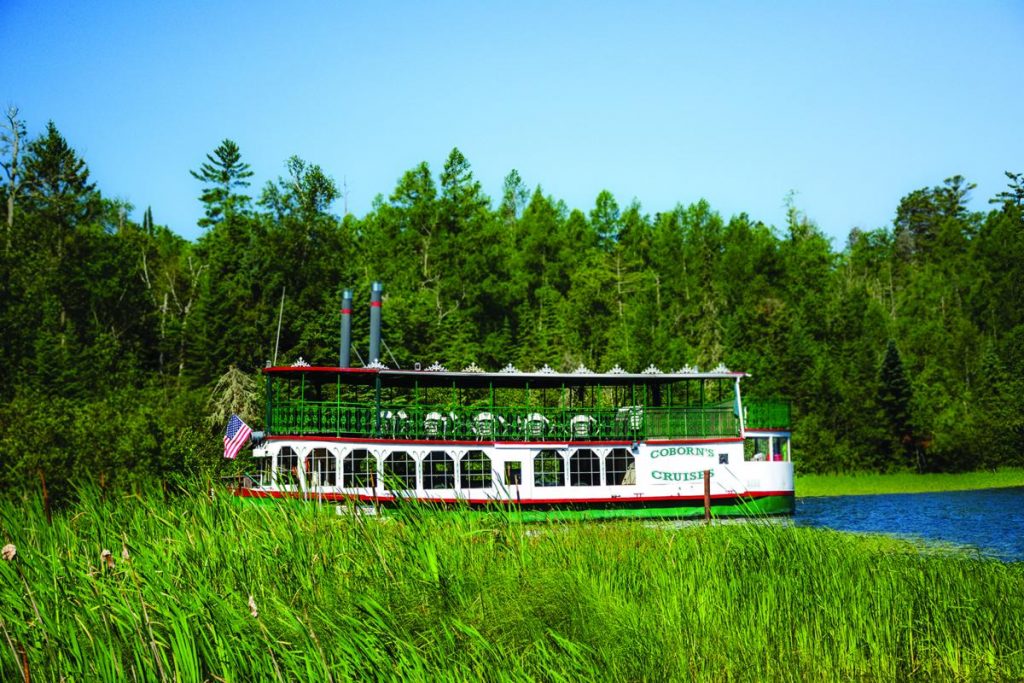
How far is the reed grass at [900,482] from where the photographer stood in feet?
145

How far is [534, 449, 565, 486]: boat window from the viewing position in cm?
2528

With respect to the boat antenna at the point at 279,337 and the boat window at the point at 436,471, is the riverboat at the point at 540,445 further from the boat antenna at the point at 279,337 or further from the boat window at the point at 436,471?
the boat antenna at the point at 279,337

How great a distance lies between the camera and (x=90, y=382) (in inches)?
1783

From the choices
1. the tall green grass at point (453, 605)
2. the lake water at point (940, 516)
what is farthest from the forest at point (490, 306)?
the tall green grass at point (453, 605)

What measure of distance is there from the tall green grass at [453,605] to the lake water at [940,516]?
991cm

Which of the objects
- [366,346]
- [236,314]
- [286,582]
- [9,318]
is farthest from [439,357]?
[286,582]

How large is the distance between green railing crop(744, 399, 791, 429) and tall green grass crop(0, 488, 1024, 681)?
51.0 ft

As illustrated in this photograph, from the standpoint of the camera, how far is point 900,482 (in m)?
46.4

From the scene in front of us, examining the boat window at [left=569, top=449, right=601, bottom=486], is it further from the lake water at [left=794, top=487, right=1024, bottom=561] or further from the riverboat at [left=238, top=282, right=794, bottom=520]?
the lake water at [left=794, top=487, right=1024, bottom=561]

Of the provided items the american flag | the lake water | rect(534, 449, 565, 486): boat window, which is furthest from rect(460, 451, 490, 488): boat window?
the lake water

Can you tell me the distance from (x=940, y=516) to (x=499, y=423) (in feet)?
48.8

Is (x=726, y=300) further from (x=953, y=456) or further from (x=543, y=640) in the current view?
(x=543, y=640)

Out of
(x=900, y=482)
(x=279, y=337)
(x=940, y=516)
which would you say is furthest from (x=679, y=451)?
(x=279, y=337)

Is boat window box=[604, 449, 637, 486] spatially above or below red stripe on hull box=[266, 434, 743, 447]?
below
